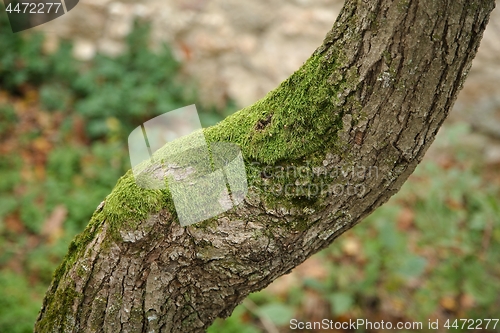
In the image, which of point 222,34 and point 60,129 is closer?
point 60,129

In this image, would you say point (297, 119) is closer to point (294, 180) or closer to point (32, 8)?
point (294, 180)

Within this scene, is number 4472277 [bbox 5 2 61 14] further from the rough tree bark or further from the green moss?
the green moss

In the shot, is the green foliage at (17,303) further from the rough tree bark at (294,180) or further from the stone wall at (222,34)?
the stone wall at (222,34)

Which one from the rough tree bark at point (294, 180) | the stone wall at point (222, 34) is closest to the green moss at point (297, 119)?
the rough tree bark at point (294, 180)

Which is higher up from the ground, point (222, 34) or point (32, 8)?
point (32, 8)

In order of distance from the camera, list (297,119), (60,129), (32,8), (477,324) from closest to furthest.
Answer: (297,119) → (477,324) → (60,129) → (32,8)

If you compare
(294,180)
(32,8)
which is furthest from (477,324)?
(32,8)

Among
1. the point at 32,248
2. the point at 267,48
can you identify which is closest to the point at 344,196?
the point at 32,248

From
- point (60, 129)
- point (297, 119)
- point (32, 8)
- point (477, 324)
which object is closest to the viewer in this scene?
point (297, 119)

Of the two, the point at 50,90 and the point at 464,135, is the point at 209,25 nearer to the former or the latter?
the point at 50,90
